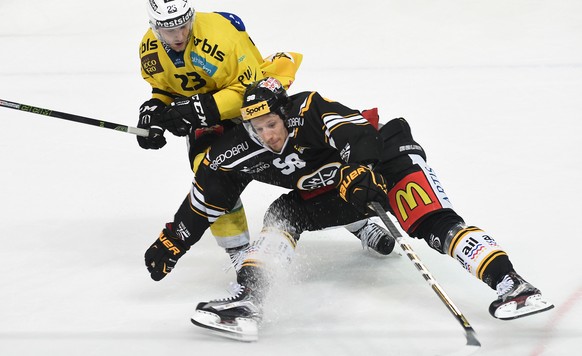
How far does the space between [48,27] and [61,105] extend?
1.84 meters

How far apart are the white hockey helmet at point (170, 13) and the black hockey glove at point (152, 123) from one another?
1.26 ft

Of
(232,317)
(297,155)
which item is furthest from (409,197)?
(232,317)

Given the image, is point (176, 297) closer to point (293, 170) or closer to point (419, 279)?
point (293, 170)

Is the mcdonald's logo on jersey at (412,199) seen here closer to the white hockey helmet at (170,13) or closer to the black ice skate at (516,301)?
the black ice skate at (516,301)

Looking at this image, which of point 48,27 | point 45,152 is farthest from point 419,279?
point 48,27

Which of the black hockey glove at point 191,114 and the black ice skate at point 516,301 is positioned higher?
the black hockey glove at point 191,114

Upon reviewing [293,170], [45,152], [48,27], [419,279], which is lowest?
[419,279]

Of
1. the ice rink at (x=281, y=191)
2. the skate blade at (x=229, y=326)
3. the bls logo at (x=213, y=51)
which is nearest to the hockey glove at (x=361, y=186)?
the ice rink at (x=281, y=191)

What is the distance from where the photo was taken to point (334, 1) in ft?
25.4

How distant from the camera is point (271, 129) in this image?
3.62 metres

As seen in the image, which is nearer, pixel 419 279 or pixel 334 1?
pixel 419 279

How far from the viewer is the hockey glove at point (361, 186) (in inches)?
132

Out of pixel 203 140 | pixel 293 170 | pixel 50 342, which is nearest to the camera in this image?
pixel 50 342

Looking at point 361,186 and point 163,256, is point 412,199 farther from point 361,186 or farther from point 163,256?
point 163,256
